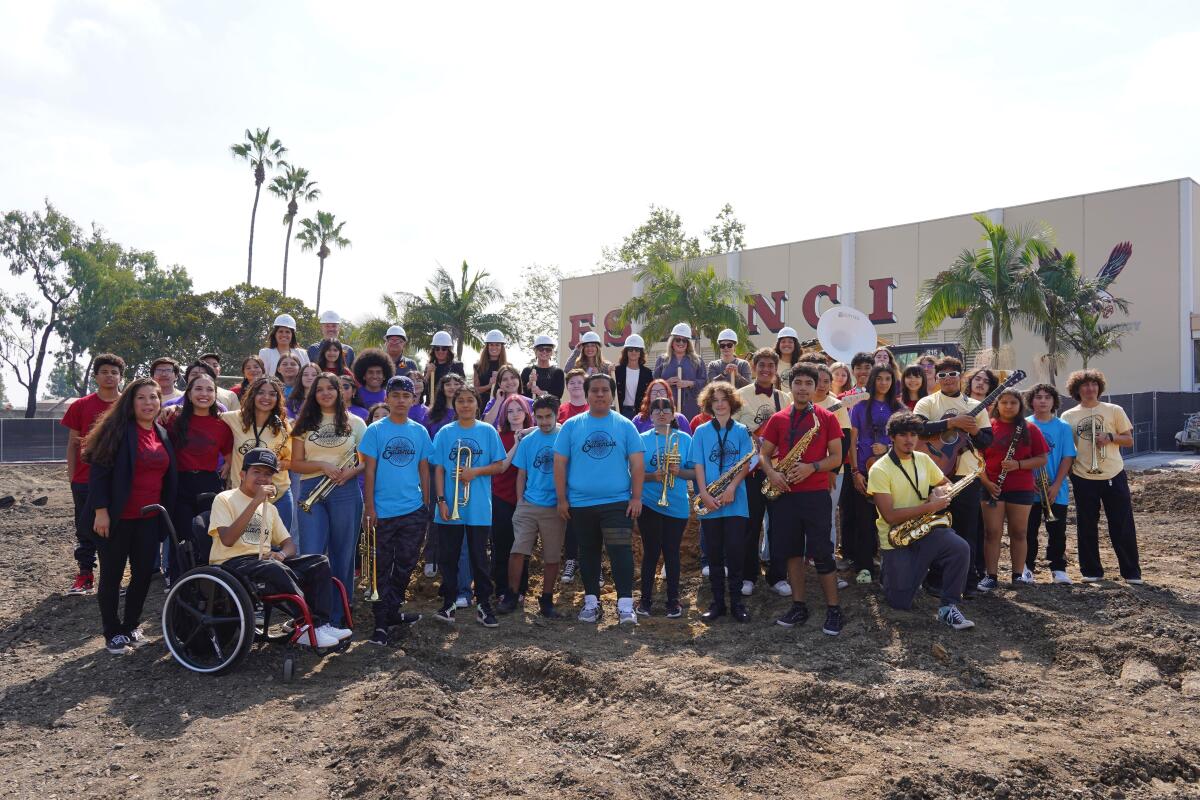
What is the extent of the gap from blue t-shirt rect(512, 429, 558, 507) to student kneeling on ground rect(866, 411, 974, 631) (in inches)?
98.4

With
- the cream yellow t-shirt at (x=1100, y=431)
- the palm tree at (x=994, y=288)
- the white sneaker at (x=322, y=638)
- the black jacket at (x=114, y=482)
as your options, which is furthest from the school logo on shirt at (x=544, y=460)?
the palm tree at (x=994, y=288)

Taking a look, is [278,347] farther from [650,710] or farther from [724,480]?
[650,710]

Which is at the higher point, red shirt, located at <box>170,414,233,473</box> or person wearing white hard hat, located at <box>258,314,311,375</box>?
person wearing white hard hat, located at <box>258,314,311,375</box>

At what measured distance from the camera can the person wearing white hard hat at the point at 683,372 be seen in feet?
30.6

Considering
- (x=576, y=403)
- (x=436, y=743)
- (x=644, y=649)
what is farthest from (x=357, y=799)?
(x=576, y=403)

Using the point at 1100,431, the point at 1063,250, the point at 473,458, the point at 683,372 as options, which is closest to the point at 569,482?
the point at 473,458

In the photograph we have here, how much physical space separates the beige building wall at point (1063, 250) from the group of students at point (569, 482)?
821 inches

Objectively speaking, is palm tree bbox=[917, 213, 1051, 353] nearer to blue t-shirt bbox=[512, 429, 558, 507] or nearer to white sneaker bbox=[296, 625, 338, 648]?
blue t-shirt bbox=[512, 429, 558, 507]

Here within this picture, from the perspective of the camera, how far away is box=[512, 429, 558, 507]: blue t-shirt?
22.8 feet

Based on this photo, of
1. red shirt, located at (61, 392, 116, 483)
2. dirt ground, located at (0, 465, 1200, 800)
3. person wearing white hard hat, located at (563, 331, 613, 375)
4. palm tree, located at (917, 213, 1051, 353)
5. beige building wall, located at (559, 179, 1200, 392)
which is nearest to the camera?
dirt ground, located at (0, 465, 1200, 800)

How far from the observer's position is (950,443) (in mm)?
7324

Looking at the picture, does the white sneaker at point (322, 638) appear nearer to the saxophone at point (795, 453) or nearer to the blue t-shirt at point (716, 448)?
the blue t-shirt at point (716, 448)

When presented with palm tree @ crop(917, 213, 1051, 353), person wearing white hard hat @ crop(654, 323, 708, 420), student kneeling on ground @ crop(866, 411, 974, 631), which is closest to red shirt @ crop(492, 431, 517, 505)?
person wearing white hard hat @ crop(654, 323, 708, 420)

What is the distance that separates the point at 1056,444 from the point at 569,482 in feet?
14.9
